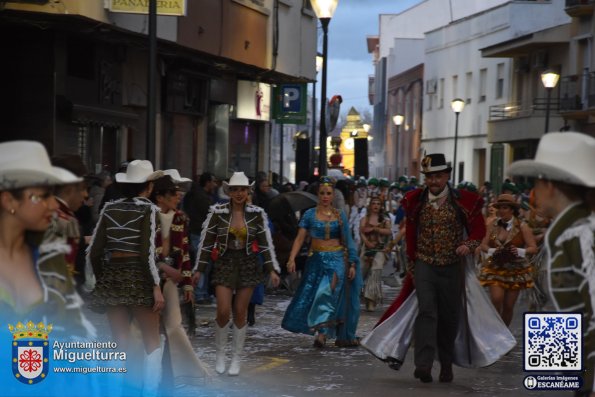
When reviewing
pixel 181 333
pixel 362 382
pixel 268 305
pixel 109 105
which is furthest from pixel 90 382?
pixel 109 105

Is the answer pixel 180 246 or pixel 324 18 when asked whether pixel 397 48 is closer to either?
pixel 324 18

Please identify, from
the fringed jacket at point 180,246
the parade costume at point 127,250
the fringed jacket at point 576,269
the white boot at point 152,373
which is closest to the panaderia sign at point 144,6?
the fringed jacket at point 180,246

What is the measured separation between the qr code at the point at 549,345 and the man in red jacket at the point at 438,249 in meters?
4.36

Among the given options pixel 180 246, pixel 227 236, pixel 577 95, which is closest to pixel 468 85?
pixel 577 95

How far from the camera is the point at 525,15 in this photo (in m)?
54.8

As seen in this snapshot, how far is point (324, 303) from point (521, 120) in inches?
1438

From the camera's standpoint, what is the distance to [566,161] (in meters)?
6.24

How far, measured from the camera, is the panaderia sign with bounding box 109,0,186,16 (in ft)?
61.7

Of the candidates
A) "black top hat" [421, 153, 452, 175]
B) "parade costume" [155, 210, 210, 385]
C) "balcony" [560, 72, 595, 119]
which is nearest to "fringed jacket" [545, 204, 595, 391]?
"parade costume" [155, 210, 210, 385]

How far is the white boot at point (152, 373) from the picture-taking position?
1006 centimetres

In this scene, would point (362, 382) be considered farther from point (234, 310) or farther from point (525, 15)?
Answer: point (525, 15)

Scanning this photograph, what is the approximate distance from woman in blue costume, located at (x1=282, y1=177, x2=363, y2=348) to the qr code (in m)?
6.92

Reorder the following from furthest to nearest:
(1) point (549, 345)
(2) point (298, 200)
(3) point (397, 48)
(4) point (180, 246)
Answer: (3) point (397, 48), (2) point (298, 200), (4) point (180, 246), (1) point (549, 345)

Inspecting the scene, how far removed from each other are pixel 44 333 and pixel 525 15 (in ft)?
166
